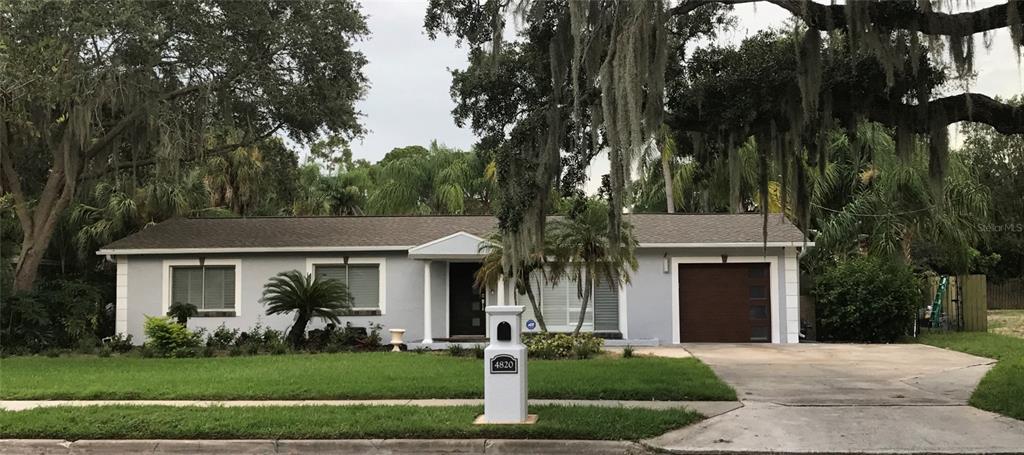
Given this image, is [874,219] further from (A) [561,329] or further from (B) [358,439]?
(B) [358,439]

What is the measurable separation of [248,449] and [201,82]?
11.9 metres

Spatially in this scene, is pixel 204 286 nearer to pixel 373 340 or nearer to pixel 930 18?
pixel 373 340

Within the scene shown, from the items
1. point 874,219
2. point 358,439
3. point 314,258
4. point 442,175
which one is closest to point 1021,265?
point 874,219

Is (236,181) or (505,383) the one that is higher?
(236,181)

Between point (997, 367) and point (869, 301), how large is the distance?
224 inches

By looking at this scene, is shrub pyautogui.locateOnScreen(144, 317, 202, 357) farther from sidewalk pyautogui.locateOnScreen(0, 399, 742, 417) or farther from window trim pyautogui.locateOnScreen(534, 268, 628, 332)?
window trim pyautogui.locateOnScreen(534, 268, 628, 332)

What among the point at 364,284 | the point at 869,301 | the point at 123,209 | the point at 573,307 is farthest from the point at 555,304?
the point at 123,209

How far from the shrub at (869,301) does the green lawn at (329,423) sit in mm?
11219

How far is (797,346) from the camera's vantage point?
1705 cm

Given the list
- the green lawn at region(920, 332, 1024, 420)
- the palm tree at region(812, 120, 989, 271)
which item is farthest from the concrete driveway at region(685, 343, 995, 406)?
the palm tree at region(812, 120, 989, 271)

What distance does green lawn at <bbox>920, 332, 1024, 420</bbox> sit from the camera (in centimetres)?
899

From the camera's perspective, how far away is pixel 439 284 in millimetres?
18547

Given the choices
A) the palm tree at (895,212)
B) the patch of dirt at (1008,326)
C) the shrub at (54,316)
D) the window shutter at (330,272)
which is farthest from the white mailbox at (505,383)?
the patch of dirt at (1008,326)

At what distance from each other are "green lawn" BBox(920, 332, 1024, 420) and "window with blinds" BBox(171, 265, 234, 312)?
1502 cm
